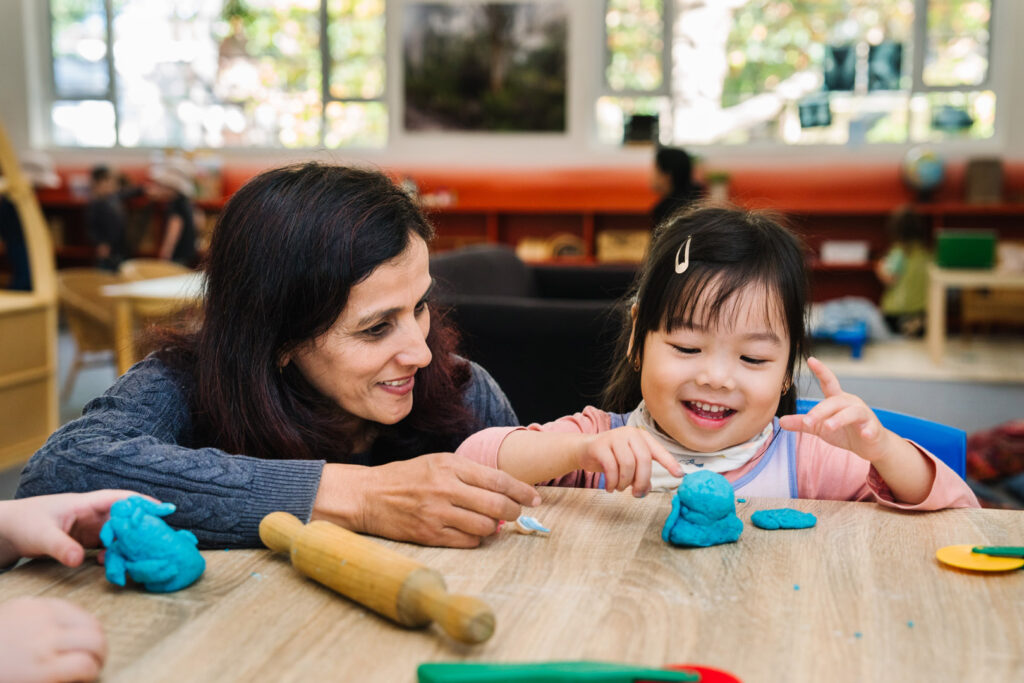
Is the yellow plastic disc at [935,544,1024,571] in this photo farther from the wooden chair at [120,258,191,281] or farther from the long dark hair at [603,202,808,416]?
the wooden chair at [120,258,191,281]

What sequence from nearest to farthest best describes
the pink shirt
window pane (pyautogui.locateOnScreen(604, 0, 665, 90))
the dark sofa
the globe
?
the pink shirt < the dark sofa < the globe < window pane (pyautogui.locateOnScreen(604, 0, 665, 90))

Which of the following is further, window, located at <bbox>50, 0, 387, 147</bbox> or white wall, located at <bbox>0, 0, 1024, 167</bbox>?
window, located at <bbox>50, 0, 387, 147</bbox>

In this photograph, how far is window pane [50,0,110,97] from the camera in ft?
30.2

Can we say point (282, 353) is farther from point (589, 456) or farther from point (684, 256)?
point (684, 256)

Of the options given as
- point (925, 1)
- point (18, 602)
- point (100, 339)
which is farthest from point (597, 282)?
point (925, 1)

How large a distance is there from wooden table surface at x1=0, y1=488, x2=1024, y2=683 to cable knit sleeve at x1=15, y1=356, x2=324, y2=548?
4cm

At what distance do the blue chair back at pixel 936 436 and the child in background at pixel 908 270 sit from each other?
6422 millimetres

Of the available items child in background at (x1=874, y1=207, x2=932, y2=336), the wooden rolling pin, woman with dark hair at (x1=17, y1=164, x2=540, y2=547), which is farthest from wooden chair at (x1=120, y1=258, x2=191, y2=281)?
child in background at (x1=874, y1=207, x2=932, y2=336)

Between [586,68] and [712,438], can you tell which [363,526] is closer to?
[712,438]

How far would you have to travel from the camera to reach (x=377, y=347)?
4.07 ft

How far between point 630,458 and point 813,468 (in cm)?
44

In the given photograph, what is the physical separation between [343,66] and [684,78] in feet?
10.1

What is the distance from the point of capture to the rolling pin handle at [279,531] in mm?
921

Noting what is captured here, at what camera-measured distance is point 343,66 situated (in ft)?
29.0
